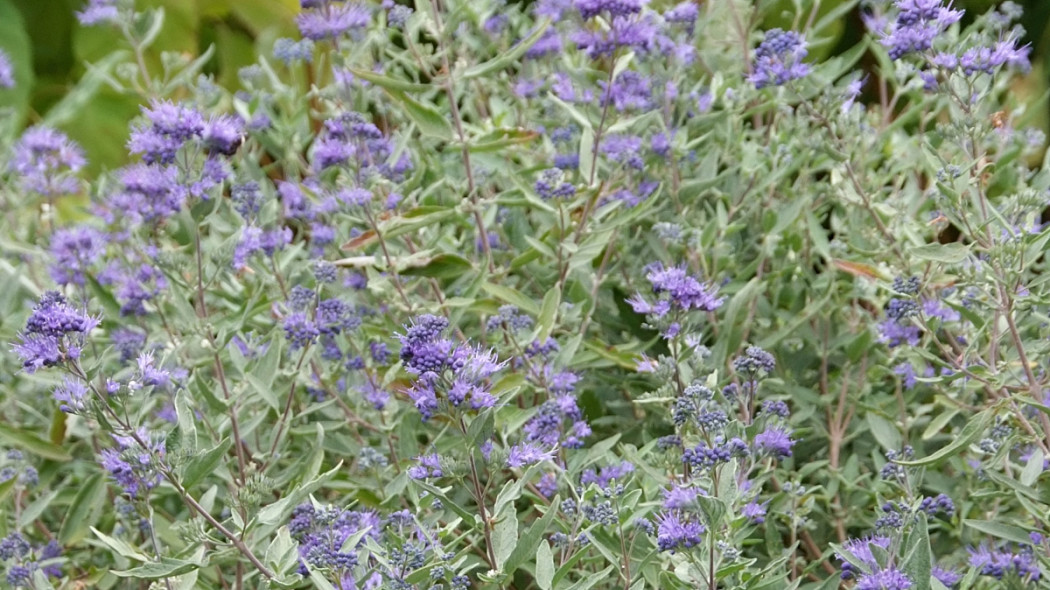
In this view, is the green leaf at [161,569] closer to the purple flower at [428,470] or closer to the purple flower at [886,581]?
the purple flower at [428,470]

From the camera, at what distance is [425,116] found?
1342 millimetres

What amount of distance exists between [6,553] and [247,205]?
1.47 feet

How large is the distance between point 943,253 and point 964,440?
0.18 m

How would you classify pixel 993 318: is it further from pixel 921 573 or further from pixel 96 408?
pixel 96 408

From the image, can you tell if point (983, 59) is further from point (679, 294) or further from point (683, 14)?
point (683, 14)

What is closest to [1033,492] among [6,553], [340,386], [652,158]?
[652,158]

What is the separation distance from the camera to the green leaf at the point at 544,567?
921 mm

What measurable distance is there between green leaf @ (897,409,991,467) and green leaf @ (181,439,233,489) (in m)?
0.56

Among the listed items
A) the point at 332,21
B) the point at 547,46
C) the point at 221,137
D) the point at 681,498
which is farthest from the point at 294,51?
the point at 681,498

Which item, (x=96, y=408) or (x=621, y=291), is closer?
(x=96, y=408)

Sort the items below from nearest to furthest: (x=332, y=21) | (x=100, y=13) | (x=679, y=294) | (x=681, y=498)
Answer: (x=681, y=498), (x=679, y=294), (x=332, y=21), (x=100, y=13)

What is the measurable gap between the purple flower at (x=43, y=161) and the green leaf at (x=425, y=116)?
24.8 inches

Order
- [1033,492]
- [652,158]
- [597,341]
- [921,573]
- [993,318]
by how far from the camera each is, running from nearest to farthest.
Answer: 1. [921,573]
2. [1033,492]
3. [993,318]
4. [597,341]
5. [652,158]

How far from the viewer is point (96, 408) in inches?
35.1
